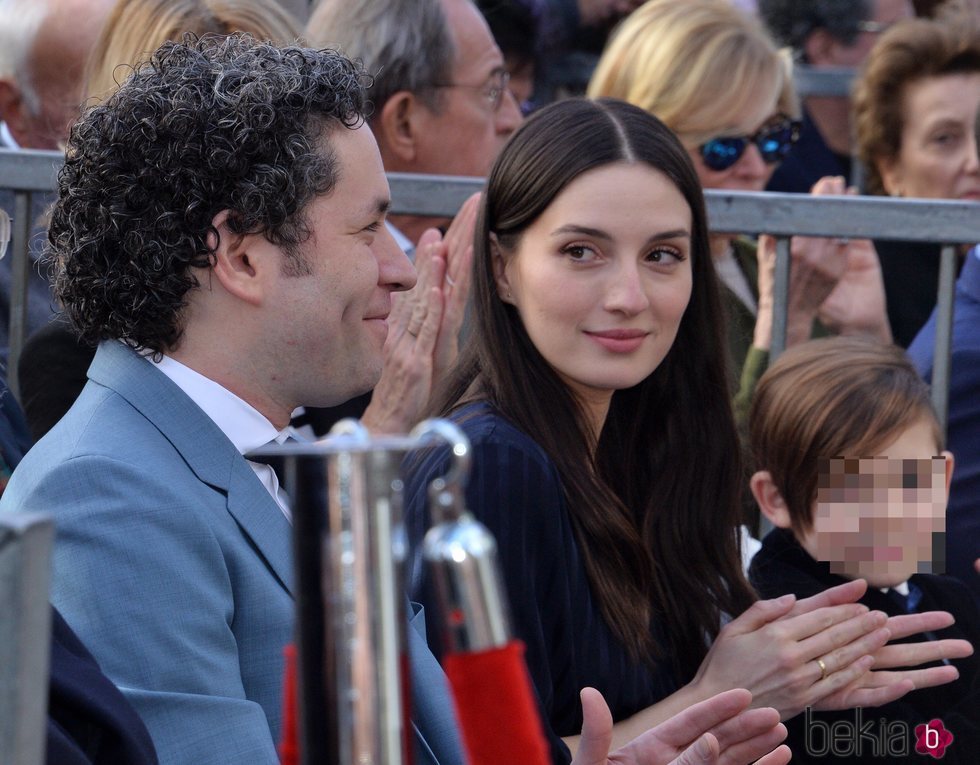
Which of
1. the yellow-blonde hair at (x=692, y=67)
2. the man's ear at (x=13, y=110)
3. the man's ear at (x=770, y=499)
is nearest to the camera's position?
the man's ear at (x=770, y=499)

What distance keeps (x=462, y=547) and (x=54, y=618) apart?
2.40ft

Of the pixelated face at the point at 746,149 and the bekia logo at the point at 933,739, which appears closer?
the bekia logo at the point at 933,739

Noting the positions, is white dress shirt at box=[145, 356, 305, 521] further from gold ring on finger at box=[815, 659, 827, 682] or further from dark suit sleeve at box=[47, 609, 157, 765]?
gold ring on finger at box=[815, 659, 827, 682]

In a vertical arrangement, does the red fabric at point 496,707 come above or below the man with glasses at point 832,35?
below

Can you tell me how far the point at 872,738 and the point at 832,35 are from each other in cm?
409

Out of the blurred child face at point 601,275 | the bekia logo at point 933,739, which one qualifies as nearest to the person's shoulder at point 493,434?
the blurred child face at point 601,275

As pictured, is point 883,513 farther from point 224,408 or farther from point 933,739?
point 224,408

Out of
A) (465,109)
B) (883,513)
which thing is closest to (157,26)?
(465,109)

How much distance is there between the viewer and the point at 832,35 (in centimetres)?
616

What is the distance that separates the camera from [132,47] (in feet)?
10.8

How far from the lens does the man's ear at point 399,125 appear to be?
3.95 m

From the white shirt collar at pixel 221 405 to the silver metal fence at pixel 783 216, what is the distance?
4.29 ft

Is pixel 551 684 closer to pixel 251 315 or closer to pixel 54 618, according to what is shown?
pixel 251 315

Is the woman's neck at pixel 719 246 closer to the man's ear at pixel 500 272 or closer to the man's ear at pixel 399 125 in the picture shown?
the man's ear at pixel 399 125
